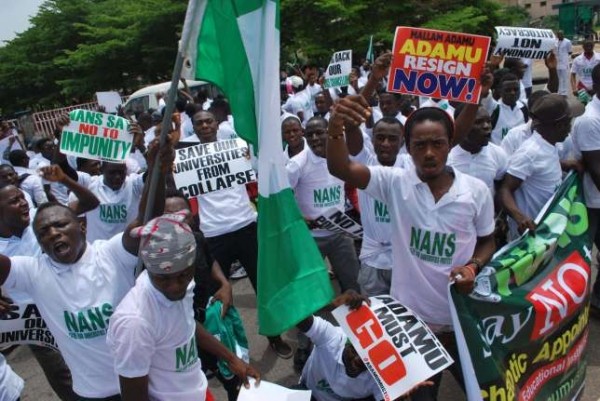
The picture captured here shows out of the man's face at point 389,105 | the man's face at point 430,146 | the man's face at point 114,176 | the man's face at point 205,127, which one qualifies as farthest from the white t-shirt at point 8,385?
the man's face at point 389,105

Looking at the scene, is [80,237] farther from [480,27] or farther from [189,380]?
[480,27]

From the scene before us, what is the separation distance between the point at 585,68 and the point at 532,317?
11697 mm

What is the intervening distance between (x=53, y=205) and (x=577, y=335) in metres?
2.81

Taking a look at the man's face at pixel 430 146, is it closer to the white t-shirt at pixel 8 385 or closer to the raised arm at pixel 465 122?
the raised arm at pixel 465 122

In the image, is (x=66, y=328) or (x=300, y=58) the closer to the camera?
(x=66, y=328)

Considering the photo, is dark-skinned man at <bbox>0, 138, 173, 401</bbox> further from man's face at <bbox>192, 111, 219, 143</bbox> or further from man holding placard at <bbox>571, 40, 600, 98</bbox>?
man holding placard at <bbox>571, 40, 600, 98</bbox>

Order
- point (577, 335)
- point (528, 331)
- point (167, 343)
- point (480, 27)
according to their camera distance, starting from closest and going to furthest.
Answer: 1. point (167, 343)
2. point (528, 331)
3. point (577, 335)
4. point (480, 27)

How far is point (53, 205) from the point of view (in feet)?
8.68

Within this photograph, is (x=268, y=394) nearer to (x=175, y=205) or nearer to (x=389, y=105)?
(x=175, y=205)

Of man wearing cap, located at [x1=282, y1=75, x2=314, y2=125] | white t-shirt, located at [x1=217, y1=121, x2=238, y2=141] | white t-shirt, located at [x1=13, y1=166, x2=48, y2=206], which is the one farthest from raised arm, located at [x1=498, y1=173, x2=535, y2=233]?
man wearing cap, located at [x1=282, y1=75, x2=314, y2=125]

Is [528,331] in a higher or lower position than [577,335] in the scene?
higher

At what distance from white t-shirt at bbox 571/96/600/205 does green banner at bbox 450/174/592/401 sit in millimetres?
548

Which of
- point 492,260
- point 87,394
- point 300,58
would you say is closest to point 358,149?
point 492,260

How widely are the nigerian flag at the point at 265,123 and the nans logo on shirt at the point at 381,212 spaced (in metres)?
1.34
